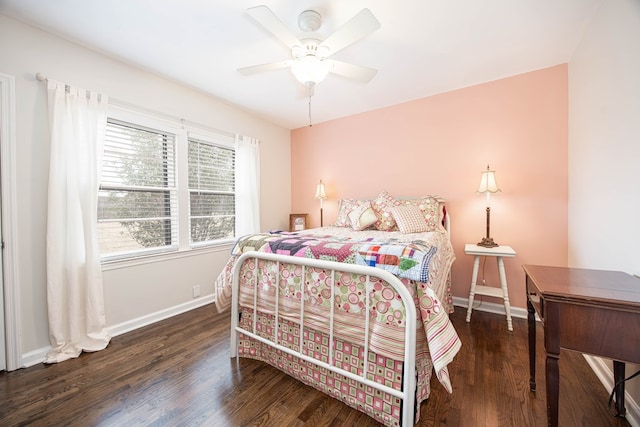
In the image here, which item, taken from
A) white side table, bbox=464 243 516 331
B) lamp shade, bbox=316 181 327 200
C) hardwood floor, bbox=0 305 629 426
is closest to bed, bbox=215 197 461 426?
hardwood floor, bbox=0 305 629 426

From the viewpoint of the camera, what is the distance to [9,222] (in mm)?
1706

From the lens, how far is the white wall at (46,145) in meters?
1.77

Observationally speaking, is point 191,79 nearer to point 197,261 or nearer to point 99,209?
point 99,209

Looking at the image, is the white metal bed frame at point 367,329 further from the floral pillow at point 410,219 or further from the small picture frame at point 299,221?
the small picture frame at point 299,221

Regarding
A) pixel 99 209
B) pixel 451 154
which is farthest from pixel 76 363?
pixel 451 154

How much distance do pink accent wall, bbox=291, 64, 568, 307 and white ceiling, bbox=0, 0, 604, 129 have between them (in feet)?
0.91

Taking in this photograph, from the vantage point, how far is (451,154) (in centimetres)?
288

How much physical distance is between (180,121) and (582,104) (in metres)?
3.81

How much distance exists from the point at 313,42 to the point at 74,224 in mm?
2318

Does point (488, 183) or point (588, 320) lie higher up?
point (488, 183)

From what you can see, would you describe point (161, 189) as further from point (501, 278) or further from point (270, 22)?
point (501, 278)

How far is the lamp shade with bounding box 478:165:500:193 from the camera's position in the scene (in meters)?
2.45

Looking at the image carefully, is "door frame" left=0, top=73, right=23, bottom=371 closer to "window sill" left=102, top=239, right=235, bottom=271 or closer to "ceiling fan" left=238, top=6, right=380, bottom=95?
"window sill" left=102, top=239, right=235, bottom=271

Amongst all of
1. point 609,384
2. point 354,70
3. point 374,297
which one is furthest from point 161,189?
point 609,384
